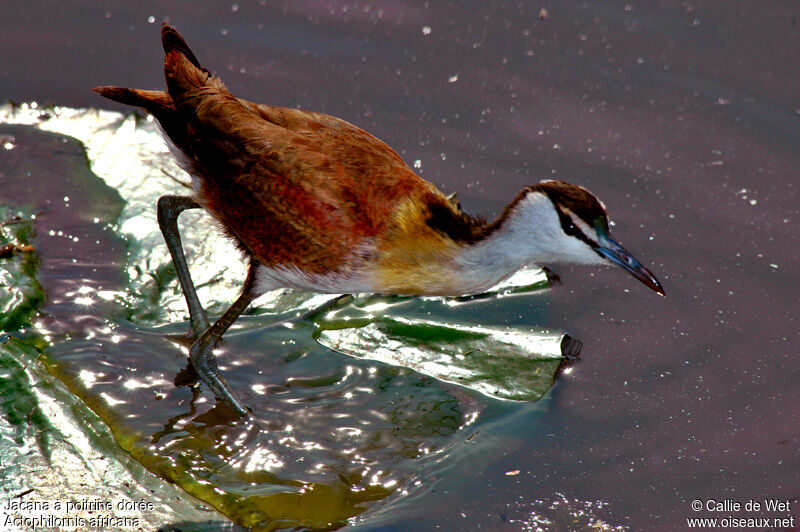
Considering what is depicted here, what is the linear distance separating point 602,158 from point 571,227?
2.44 m

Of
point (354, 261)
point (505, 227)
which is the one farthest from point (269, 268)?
point (505, 227)

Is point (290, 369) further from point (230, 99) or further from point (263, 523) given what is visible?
point (230, 99)

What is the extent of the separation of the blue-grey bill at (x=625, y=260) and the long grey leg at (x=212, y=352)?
6.75ft

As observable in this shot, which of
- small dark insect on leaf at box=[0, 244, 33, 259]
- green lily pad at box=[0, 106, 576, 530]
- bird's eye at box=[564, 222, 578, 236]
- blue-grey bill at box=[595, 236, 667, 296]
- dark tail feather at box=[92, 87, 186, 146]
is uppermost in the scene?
dark tail feather at box=[92, 87, 186, 146]

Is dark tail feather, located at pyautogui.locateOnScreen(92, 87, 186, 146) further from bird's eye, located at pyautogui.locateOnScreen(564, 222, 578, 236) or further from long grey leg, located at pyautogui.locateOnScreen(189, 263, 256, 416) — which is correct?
bird's eye, located at pyautogui.locateOnScreen(564, 222, 578, 236)

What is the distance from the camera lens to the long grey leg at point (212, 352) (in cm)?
551

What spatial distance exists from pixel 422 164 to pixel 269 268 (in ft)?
7.26

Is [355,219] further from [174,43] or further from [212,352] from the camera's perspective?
[174,43]

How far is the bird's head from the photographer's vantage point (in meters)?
5.00

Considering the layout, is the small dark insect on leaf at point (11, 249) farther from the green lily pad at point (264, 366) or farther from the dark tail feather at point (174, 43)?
the dark tail feather at point (174, 43)

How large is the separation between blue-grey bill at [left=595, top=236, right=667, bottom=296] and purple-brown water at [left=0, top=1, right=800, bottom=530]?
3.18 feet

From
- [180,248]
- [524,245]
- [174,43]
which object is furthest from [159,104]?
[524,245]

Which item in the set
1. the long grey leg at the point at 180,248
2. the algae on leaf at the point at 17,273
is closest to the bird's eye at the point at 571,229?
the long grey leg at the point at 180,248

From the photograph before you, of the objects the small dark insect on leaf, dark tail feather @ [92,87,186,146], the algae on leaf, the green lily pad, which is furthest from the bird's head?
the small dark insect on leaf
